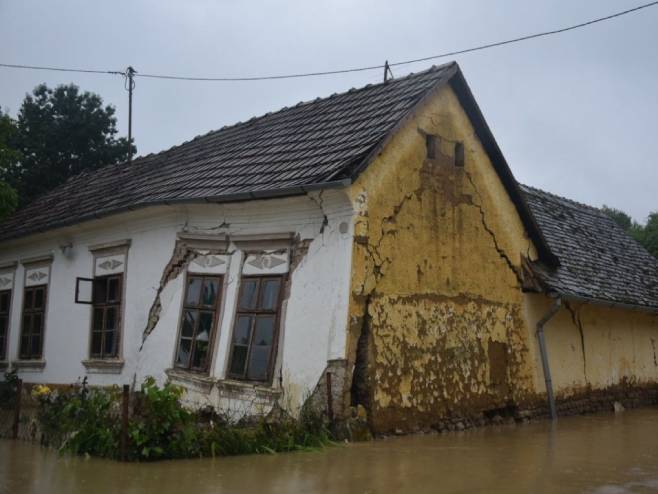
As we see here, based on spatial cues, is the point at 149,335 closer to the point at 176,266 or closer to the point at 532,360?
the point at 176,266

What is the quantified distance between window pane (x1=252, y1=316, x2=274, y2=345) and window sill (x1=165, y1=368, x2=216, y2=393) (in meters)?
0.90

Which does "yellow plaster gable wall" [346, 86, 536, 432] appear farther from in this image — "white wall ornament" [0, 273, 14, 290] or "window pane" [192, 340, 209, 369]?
"white wall ornament" [0, 273, 14, 290]

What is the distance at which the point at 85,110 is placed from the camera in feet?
89.4

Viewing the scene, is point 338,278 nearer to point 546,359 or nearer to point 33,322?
point 546,359

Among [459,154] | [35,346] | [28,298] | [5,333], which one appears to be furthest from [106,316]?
[459,154]

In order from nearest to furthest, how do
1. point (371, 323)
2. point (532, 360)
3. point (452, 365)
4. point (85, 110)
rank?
point (371, 323), point (452, 365), point (532, 360), point (85, 110)

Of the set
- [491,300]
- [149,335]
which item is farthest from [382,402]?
[149,335]

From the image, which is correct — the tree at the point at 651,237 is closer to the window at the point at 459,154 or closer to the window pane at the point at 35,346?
the window at the point at 459,154

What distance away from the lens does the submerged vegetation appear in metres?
7.98

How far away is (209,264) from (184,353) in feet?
4.38

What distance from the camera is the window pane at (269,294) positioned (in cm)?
1044

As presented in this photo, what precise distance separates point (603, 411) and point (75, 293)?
1003 cm

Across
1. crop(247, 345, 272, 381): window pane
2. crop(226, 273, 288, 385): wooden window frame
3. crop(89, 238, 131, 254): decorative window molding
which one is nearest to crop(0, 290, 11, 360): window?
crop(89, 238, 131, 254): decorative window molding

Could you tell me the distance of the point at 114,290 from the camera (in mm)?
13258
